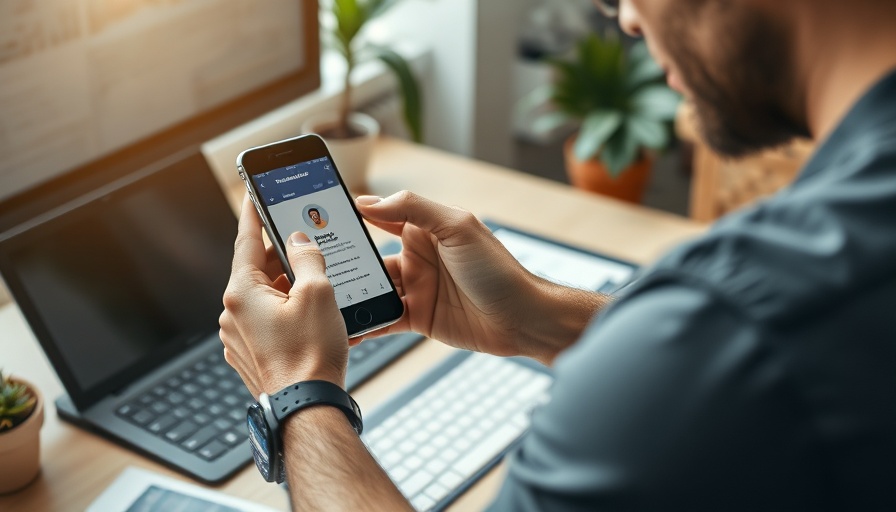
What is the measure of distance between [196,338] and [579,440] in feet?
2.29

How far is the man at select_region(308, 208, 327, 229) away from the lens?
2.99 feet

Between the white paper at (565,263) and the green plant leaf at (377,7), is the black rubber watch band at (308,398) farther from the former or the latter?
the green plant leaf at (377,7)

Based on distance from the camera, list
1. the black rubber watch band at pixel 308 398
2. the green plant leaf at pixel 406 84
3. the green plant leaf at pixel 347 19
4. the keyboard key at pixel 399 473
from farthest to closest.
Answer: the green plant leaf at pixel 406 84 → the green plant leaf at pixel 347 19 → the keyboard key at pixel 399 473 → the black rubber watch band at pixel 308 398

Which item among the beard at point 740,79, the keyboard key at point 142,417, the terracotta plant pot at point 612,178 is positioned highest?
the beard at point 740,79

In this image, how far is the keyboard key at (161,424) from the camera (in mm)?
990

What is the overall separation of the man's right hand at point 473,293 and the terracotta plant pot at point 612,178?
980 millimetres

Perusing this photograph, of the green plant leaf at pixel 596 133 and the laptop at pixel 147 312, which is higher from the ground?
the laptop at pixel 147 312

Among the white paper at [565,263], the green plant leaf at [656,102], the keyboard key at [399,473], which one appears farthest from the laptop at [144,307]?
the green plant leaf at [656,102]

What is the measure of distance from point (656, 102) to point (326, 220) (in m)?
1.15

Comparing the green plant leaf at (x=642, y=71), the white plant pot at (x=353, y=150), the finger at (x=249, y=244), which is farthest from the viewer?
the green plant leaf at (x=642, y=71)

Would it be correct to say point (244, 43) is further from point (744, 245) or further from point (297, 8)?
point (744, 245)

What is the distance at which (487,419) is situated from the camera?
1014mm

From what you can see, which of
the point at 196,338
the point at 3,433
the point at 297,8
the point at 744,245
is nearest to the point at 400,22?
the point at 297,8

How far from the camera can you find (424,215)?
89 cm
